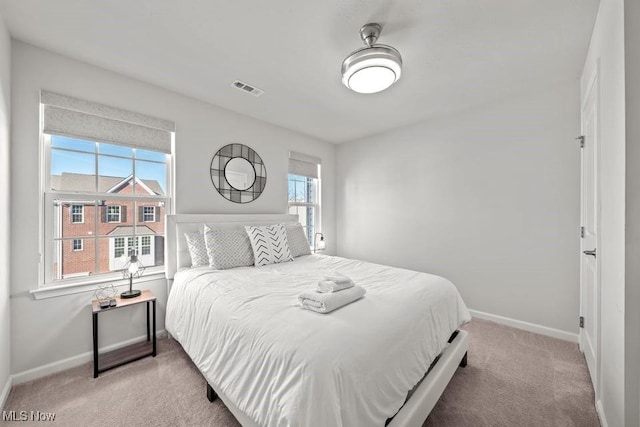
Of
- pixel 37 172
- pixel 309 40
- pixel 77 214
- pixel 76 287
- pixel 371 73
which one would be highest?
pixel 309 40

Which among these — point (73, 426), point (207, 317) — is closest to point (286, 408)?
point (207, 317)

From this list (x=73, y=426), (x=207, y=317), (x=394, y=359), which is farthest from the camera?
(x=207, y=317)

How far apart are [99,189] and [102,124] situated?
59 centimetres

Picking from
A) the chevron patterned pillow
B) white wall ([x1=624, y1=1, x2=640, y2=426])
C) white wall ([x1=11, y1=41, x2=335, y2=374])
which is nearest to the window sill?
white wall ([x1=11, y1=41, x2=335, y2=374])

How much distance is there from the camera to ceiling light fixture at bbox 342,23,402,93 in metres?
1.78

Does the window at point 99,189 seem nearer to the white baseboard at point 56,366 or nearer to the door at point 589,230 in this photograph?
the white baseboard at point 56,366

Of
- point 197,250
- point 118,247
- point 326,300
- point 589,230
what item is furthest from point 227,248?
point 589,230

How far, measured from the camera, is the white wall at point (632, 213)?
1.10 meters

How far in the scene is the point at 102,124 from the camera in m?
2.28

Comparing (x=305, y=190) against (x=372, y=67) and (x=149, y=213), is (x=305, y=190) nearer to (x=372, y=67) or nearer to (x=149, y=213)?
(x=149, y=213)

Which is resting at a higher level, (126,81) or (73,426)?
(126,81)

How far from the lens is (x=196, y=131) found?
9.51 ft

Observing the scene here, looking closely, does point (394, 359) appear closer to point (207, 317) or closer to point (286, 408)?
point (286, 408)

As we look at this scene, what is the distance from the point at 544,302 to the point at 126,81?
473cm
